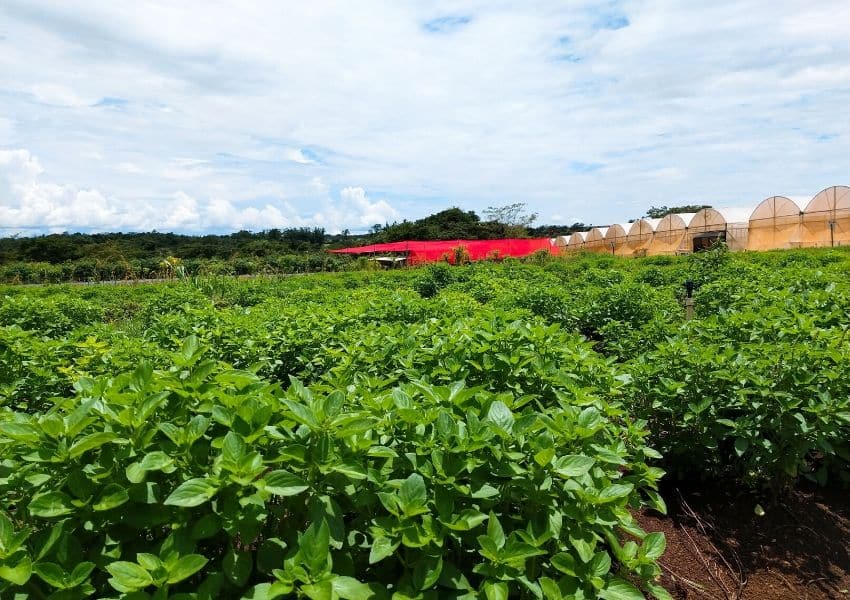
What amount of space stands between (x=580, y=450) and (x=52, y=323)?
721cm

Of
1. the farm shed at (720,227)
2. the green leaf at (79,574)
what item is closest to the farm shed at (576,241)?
the farm shed at (720,227)

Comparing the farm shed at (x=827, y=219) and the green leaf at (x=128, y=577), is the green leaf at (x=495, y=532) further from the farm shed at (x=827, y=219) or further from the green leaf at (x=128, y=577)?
the farm shed at (x=827, y=219)

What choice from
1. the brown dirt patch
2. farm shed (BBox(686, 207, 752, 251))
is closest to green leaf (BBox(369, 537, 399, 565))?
the brown dirt patch

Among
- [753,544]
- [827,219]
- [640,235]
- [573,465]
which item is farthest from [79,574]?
[640,235]

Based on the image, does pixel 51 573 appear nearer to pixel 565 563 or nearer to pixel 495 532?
pixel 495 532

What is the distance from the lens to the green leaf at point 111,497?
3.97ft

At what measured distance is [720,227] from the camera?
2827 centimetres

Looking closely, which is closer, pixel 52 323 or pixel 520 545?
pixel 520 545

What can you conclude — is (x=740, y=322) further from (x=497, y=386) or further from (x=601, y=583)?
(x=601, y=583)

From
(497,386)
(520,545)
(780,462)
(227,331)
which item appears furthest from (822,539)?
(227,331)

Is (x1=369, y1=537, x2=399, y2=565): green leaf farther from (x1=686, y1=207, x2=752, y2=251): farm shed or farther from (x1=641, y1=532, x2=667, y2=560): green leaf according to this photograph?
(x1=686, y1=207, x2=752, y2=251): farm shed

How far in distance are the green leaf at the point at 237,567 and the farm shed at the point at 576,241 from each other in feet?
137

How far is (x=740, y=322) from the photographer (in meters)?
3.87

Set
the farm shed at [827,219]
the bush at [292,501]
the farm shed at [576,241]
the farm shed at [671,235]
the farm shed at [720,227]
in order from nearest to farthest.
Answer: the bush at [292,501], the farm shed at [827,219], the farm shed at [720,227], the farm shed at [671,235], the farm shed at [576,241]
